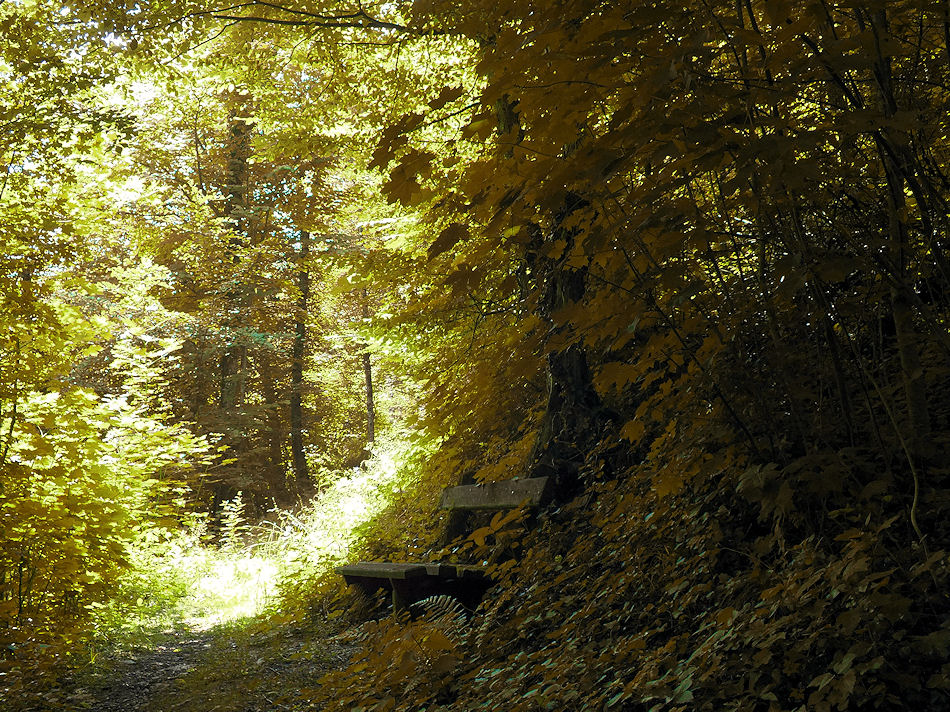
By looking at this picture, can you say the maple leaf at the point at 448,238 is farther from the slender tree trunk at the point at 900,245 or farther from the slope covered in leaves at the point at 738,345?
the slender tree trunk at the point at 900,245

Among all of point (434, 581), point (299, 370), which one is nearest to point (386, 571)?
point (434, 581)

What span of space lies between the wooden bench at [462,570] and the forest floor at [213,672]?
73cm

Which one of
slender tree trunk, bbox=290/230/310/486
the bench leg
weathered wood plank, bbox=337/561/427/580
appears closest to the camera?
weathered wood plank, bbox=337/561/427/580

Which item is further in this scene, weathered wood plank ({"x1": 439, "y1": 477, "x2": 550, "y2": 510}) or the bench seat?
the bench seat

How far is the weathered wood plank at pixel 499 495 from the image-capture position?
5324 millimetres

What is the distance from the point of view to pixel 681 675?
8.04ft

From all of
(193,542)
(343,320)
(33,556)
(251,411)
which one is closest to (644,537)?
(33,556)

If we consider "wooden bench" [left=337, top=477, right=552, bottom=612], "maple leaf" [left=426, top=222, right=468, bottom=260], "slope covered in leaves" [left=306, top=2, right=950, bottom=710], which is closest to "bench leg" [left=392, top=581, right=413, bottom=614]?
"wooden bench" [left=337, top=477, right=552, bottom=612]

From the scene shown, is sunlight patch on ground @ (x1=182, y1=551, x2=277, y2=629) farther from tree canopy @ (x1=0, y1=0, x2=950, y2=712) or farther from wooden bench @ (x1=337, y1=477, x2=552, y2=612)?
wooden bench @ (x1=337, y1=477, x2=552, y2=612)

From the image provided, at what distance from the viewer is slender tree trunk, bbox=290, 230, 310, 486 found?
17.9 meters

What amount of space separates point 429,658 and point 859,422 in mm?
2560

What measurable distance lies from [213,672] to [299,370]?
527 inches

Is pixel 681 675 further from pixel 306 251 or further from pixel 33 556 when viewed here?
pixel 306 251

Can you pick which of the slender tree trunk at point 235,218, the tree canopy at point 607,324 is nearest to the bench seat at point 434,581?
the tree canopy at point 607,324
